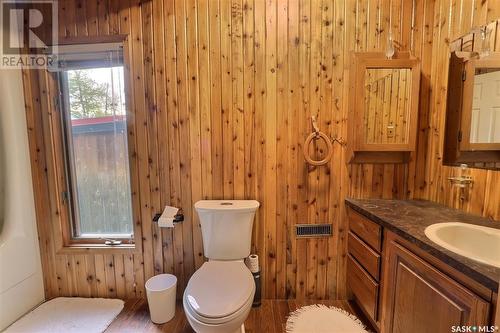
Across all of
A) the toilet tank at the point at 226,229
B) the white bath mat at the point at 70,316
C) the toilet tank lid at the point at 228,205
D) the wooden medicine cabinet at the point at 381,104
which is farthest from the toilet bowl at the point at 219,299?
the wooden medicine cabinet at the point at 381,104

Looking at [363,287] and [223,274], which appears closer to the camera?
[223,274]

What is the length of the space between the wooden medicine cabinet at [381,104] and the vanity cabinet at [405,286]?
0.57 m

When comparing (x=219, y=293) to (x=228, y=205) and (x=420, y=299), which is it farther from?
(x=420, y=299)

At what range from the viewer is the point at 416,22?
5.54 ft

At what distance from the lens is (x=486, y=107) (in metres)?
1.32

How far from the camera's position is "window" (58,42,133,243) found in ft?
5.95

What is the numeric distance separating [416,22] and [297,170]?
1.41 m

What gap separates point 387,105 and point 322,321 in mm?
1646

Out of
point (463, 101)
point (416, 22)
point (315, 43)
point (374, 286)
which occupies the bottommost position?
point (374, 286)

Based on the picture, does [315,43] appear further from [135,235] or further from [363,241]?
[135,235]

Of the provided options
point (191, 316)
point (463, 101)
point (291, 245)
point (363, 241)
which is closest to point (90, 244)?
point (191, 316)

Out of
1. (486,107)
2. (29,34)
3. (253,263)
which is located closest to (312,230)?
(253,263)

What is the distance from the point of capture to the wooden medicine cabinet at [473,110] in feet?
4.19

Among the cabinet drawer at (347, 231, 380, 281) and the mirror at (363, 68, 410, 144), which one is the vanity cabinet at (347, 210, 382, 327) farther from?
the mirror at (363, 68, 410, 144)
